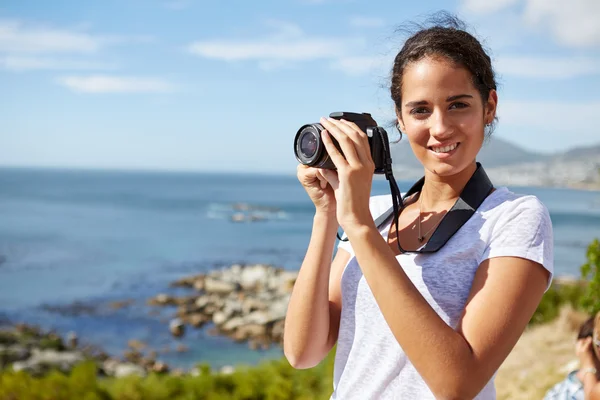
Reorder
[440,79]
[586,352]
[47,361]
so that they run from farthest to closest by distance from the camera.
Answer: [47,361]
[586,352]
[440,79]

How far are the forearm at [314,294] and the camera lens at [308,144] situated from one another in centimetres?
18

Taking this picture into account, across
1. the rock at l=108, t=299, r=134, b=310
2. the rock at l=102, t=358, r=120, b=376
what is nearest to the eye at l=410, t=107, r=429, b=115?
the rock at l=102, t=358, r=120, b=376

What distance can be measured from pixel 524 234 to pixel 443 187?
1.00 ft

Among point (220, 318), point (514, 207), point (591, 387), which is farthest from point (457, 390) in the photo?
point (220, 318)

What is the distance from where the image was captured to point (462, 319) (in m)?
1.16

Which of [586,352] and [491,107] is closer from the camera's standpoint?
[491,107]

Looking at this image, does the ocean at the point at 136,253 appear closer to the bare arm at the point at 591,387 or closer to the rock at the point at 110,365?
the rock at the point at 110,365

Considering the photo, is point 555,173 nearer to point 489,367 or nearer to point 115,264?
point 115,264

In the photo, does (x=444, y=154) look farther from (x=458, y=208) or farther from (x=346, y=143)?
(x=346, y=143)

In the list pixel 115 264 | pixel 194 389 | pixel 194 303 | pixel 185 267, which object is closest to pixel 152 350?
pixel 194 303

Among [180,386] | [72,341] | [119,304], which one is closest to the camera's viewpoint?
[180,386]

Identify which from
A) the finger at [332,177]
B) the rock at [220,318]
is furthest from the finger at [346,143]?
the rock at [220,318]

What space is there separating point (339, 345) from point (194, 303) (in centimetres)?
1614

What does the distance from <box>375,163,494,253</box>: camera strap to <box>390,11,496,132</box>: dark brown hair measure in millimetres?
184
